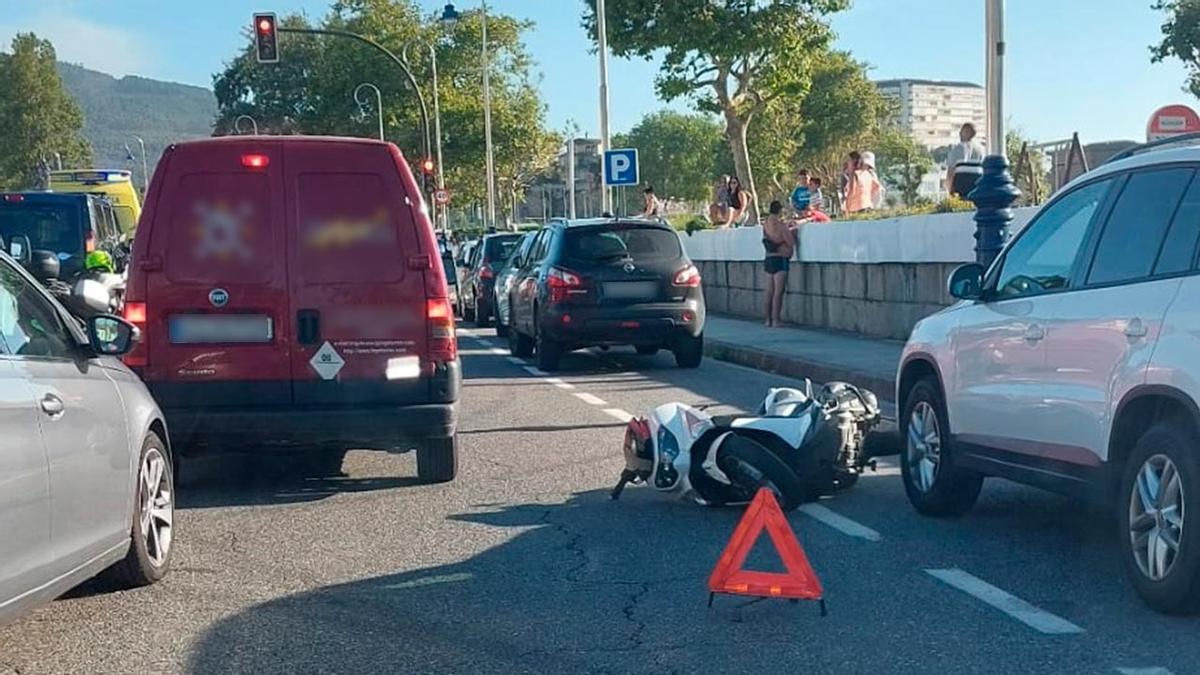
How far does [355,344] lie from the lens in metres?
8.52

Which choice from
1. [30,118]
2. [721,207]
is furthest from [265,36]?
[30,118]

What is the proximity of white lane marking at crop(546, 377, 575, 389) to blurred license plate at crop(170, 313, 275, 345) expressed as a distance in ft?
22.5

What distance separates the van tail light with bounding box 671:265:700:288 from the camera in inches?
637

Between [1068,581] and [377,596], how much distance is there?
3015 millimetres

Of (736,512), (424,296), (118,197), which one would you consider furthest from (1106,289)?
(118,197)

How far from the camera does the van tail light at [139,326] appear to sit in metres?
8.38

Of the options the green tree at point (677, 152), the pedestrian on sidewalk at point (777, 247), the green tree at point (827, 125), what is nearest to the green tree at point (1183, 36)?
the green tree at point (827, 125)

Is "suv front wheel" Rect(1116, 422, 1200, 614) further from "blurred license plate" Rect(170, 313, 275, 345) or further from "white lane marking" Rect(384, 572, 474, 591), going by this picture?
"blurred license plate" Rect(170, 313, 275, 345)

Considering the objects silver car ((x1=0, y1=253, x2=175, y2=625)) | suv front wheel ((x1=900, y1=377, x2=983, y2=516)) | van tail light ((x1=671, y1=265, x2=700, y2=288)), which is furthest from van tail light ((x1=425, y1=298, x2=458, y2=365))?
van tail light ((x1=671, y1=265, x2=700, y2=288))

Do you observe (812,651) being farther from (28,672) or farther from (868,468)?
(868,468)

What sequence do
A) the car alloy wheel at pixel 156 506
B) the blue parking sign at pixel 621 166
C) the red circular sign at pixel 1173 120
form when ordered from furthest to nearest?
the blue parking sign at pixel 621 166
the red circular sign at pixel 1173 120
the car alloy wheel at pixel 156 506

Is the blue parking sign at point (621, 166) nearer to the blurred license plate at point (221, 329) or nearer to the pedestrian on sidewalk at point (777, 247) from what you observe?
the pedestrian on sidewalk at point (777, 247)

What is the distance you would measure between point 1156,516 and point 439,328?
426 cm

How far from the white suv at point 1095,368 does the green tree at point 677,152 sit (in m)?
104
